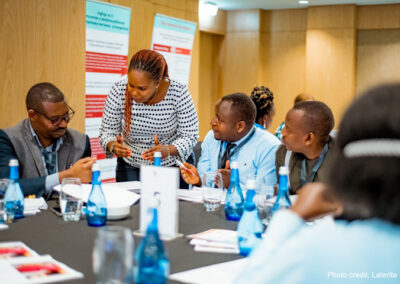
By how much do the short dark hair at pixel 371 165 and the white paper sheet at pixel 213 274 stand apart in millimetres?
601

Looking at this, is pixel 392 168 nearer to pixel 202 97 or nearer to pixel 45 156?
pixel 45 156

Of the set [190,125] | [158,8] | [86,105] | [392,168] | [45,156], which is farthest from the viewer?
[158,8]

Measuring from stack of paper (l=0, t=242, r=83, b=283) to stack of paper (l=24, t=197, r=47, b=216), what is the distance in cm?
57

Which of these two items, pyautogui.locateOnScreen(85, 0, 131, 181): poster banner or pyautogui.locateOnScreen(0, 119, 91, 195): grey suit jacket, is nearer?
pyautogui.locateOnScreen(0, 119, 91, 195): grey suit jacket

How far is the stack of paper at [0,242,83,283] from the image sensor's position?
1334 millimetres

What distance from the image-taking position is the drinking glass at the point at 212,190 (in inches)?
88.9

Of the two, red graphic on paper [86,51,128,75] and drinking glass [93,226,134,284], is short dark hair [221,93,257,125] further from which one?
red graphic on paper [86,51,128,75]

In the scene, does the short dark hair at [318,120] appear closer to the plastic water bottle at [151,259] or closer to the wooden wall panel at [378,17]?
the plastic water bottle at [151,259]

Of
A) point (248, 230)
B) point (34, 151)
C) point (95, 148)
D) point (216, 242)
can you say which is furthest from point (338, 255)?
point (95, 148)

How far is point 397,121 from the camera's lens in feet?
2.59

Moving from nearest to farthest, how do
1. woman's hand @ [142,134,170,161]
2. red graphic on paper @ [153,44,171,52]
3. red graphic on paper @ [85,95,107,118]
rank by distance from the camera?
woman's hand @ [142,134,170,161], red graphic on paper @ [85,95,107,118], red graphic on paper @ [153,44,171,52]

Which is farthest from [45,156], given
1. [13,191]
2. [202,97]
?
[202,97]

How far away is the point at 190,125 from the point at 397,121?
2.38m

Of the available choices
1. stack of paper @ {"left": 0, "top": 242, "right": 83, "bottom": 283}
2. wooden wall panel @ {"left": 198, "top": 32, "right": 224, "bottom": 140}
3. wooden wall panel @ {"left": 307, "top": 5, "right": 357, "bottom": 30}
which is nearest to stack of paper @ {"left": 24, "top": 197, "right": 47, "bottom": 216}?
stack of paper @ {"left": 0, "top": 242, "right": 83, "bottom": 283}
